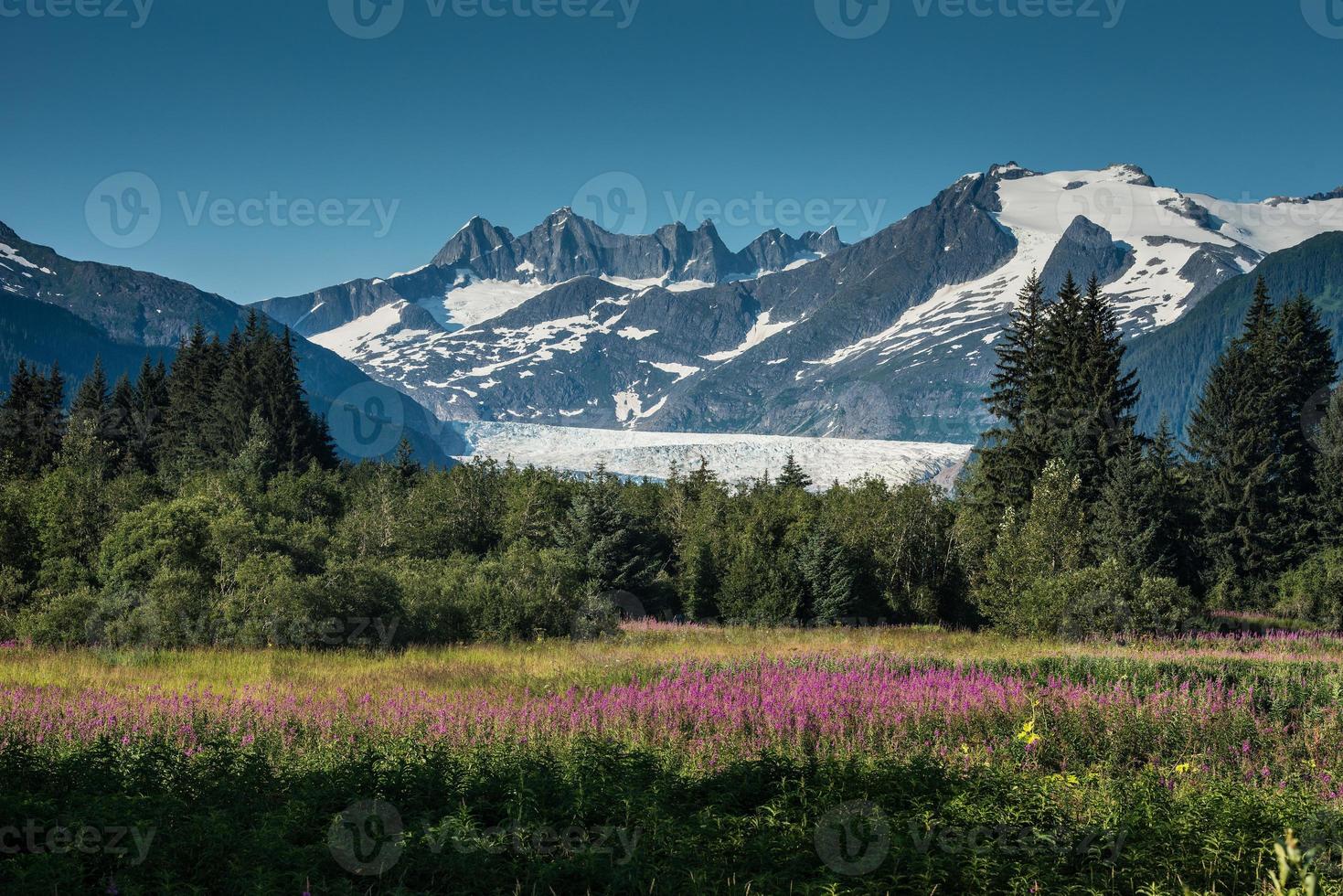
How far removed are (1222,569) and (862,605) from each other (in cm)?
2248

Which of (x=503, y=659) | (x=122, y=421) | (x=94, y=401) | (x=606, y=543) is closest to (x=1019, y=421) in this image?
(x=606, y=543)

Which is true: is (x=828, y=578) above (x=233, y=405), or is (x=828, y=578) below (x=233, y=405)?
below

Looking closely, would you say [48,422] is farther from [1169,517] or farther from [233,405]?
[1169,517]

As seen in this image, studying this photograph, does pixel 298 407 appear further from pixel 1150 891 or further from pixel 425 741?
pixel 1150 891

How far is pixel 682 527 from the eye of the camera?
4272cm

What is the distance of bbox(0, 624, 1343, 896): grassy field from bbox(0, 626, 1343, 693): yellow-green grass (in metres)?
0.26

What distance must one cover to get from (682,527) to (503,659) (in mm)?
25124

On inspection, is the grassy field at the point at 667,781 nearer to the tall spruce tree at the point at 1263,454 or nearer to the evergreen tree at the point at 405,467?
the tall spruce tree at the point at 1263,454

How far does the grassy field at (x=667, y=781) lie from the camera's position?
6016 mm

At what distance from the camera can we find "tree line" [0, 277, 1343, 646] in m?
21.8

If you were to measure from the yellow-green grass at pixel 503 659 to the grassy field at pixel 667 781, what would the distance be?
26 centimetres

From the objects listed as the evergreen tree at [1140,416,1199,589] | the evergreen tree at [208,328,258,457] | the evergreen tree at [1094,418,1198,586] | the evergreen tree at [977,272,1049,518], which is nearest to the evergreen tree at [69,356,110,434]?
the evergreen tree at [208,328,258,457]

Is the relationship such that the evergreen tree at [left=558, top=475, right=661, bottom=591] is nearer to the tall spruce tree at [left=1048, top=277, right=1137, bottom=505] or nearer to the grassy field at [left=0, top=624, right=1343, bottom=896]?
the grassy field at [left=0, top=624, right=1343, bottom=896]

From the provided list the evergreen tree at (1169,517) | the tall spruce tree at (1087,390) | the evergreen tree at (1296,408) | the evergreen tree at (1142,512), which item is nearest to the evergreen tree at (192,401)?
the tall spruce tree at (1087,390)
